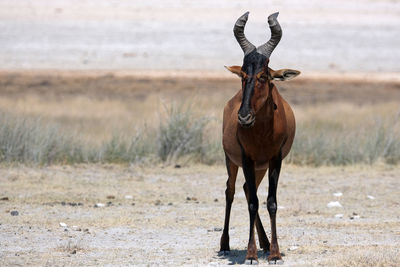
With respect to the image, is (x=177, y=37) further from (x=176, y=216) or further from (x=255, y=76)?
(x=255, y=76)

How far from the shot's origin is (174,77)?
33.5 m

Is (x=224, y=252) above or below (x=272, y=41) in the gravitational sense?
below

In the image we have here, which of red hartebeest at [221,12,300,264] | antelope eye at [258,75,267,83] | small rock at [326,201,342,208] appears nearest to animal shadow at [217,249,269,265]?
red hartebeest at [221,12,300,264]

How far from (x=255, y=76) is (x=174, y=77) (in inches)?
973

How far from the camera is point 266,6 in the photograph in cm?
6225

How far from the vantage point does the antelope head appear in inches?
343

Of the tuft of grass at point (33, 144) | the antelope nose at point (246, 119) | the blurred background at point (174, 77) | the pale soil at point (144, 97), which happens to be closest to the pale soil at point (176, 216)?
the tuft of grass at point (33, 144)

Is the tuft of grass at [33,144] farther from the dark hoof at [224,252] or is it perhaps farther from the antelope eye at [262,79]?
the antelope eye at [262,79]

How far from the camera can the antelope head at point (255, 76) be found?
872 centimetres

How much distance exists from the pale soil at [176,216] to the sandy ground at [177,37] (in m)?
21.8

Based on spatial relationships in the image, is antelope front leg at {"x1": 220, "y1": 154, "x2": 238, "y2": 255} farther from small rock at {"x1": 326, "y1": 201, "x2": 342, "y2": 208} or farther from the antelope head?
small rock at {"x1": 326, "y1": 201, "x2": 342, "y2": 208}

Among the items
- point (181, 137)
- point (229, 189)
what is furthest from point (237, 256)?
point (181, 137)

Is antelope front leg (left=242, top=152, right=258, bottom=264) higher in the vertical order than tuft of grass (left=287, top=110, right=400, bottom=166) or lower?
higher

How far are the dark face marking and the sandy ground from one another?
27800mm
